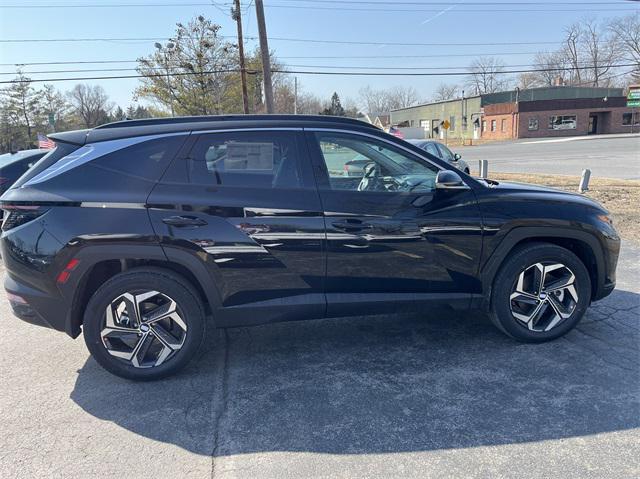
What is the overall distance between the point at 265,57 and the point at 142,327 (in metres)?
14.1

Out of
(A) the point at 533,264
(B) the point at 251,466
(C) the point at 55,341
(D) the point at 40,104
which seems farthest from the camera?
(D) the point at 40,104

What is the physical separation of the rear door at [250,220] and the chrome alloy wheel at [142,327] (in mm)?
363

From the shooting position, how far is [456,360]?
3670mm

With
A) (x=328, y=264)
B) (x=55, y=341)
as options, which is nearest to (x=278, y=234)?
(x=328, y=264)

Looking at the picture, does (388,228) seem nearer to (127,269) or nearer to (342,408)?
(342,408)

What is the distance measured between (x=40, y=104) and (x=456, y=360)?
60780 mm

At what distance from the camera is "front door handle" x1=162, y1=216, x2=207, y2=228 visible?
3281mm

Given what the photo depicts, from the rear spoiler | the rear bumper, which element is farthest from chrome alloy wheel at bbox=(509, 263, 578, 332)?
the rear spoiler

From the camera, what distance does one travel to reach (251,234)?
3.34m

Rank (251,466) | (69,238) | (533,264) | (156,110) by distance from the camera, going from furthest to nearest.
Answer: (156,110)
(533,264)
(69,238)
(251,466)

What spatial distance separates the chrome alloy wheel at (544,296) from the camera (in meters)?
3.81

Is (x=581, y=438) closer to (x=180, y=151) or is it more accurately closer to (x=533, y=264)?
(x=533, y=264)

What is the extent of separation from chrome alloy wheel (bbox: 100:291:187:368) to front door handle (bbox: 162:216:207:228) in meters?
0.52

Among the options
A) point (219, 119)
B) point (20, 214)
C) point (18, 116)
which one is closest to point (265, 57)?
point (219, 119)
